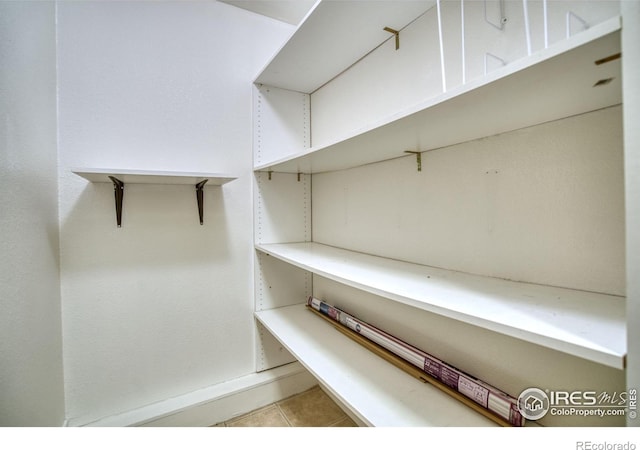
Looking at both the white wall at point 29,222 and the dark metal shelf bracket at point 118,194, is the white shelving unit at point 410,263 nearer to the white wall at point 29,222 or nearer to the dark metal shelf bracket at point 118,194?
the dark metal shelf bracket at point 118,194

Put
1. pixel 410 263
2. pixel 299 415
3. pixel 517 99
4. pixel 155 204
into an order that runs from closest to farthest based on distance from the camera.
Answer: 1. pixel 517 99
2. pixel 410 263
3. pixel 155 204
4. pixel 299 415

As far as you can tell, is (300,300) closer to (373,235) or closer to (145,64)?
(373,235)

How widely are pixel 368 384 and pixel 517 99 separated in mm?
972

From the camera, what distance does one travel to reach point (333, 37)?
1.18 metres

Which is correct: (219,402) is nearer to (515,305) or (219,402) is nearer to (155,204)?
(155,204)

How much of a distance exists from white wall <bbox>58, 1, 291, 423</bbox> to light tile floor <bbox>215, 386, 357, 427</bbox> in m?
0.24

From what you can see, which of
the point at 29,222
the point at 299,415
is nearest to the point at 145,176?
the point at 29,222

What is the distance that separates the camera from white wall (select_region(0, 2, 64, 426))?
796 millimetres

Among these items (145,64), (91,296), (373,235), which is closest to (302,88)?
(145,64)

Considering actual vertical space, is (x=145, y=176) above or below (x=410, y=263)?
above

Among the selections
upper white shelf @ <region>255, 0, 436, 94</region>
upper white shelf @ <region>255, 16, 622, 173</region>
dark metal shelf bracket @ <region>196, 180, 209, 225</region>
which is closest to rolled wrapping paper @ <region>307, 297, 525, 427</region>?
upper white shelf @ <region>255, 16, 622, 173</region>

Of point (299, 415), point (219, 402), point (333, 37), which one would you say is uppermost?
point (333, 37)

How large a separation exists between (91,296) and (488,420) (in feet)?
5.48

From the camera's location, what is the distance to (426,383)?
3.10ft
